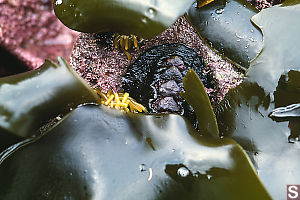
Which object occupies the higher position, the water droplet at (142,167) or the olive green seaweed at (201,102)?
the olive green seaweed at (201,102)

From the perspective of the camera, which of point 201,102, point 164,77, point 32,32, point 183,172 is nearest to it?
point 183,172

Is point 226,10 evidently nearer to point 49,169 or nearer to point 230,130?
point 230,130

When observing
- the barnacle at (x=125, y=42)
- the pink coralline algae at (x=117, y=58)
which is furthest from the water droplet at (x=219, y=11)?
the barnacle at (x=125, y=42)

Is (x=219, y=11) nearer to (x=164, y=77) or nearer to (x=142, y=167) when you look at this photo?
(x=164, y=77)

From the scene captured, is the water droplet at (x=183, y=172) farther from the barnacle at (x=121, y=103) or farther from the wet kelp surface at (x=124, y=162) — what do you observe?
the barnacle at (x=121, y=103)

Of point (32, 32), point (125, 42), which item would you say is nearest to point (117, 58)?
point (125, 42)

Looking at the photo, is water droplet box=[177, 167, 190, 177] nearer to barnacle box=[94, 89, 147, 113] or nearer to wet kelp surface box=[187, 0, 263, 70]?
barnacle box=[94, 89, 147, 113]
